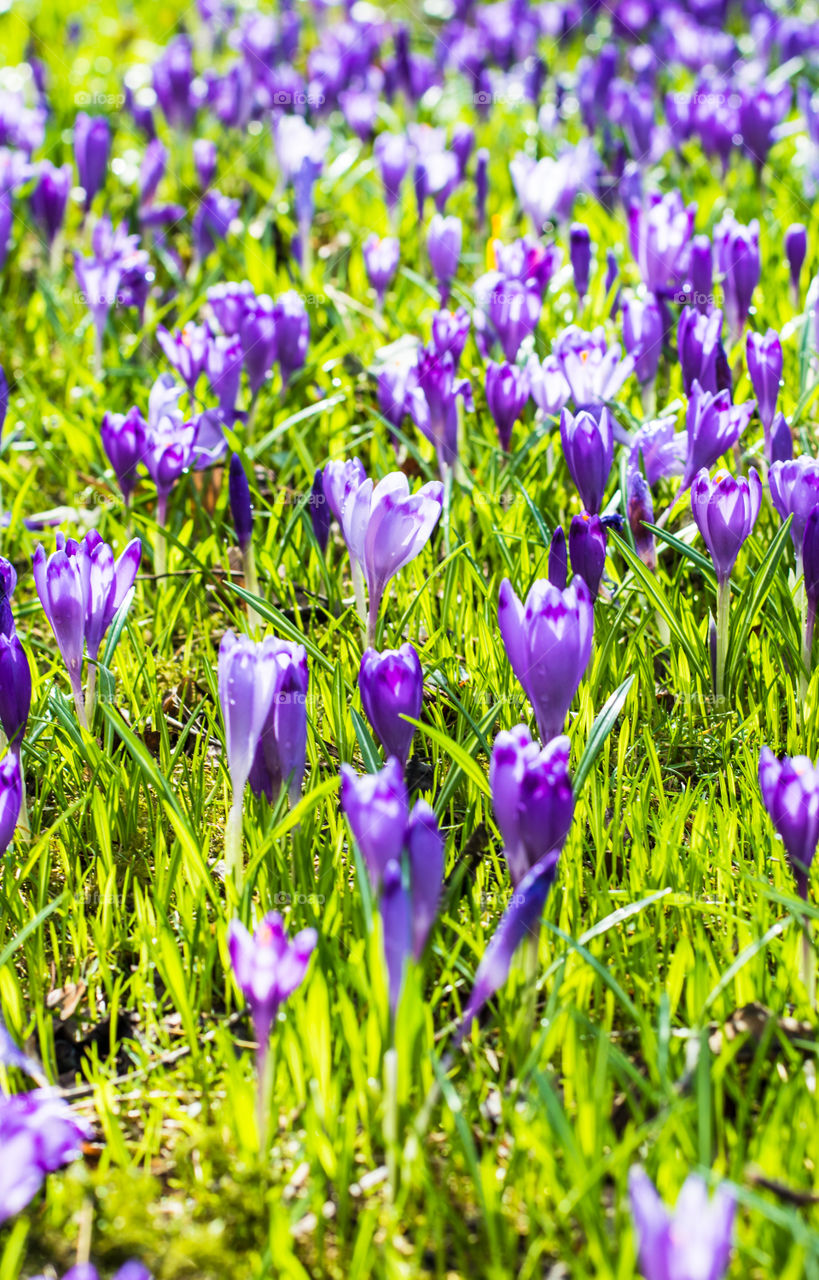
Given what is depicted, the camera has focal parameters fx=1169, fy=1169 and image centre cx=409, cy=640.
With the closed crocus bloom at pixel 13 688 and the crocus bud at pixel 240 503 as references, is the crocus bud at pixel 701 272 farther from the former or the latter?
the closed crocus bloom at pixel 13 688

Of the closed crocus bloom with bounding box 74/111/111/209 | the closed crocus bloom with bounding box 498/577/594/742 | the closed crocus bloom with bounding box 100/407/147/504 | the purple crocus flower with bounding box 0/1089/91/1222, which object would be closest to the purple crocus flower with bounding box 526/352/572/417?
the closed crocus bloom with bounding box 100/407/147/504

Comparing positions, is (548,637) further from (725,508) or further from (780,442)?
(780,442)

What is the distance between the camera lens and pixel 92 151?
402 cm

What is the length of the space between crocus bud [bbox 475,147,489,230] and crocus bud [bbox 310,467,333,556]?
2.05 m

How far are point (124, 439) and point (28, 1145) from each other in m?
1.59

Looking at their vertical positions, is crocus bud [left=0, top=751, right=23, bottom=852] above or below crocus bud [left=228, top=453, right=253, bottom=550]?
below

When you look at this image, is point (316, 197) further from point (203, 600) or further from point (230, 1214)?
point (230, 1214)

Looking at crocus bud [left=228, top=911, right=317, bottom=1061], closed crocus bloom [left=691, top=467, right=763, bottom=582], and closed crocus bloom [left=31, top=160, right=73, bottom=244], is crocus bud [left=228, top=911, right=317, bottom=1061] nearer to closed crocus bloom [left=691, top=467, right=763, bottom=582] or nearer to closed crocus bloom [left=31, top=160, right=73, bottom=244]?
closed crocus bloom [left=691, top=467, right=763, bottom=582]

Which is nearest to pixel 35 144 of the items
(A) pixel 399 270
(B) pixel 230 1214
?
(A) pixel 399 270

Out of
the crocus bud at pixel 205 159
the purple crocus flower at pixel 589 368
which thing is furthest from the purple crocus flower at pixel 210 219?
the purple crocus flower at pixel 589 368

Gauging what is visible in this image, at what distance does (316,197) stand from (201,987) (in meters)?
3.69

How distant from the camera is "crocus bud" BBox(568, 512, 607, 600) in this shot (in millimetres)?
1896

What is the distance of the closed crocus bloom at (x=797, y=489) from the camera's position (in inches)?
76.3

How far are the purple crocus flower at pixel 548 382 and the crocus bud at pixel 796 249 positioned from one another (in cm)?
92
